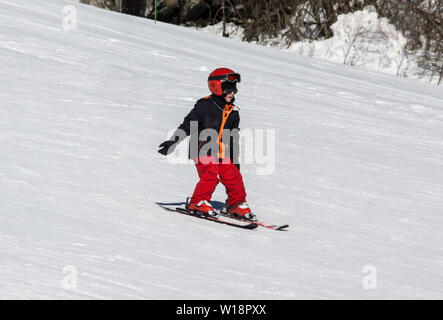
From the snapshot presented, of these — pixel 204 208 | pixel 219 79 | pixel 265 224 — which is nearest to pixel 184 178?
pixel 204 208

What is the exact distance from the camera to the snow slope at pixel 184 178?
458 centimetres

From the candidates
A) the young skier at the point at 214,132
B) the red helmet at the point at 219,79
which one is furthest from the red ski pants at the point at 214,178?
the red helmet at the point at 219,79

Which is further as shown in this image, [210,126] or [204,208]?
[204,208]

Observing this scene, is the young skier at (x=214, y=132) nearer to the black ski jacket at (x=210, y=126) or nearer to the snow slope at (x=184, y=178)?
the black ski jacket at (x=210, y=126)

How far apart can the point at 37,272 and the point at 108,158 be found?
10.7 feet

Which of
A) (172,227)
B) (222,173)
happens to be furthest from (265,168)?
(172,227)

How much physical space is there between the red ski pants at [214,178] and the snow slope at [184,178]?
0.22 meters

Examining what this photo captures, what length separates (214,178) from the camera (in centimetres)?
592

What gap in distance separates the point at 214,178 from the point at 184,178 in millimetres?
1388

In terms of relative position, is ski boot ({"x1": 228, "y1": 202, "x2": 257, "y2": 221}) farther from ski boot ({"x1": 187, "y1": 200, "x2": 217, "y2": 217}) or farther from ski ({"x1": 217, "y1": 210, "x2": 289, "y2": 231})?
ski boot ({"x1": 187, "y1": 200, "x2": 217, "y2": 217})

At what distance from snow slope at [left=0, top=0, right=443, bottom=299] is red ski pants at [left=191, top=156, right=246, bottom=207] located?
218mm

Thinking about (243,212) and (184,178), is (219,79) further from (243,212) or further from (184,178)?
(184,178)

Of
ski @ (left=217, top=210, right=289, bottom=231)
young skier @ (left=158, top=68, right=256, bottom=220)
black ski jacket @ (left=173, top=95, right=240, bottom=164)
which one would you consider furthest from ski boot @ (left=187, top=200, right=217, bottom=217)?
black ski jacket @ (left=173, top=95, right=240, bottom=164)

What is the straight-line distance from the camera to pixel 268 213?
6.53 metres
